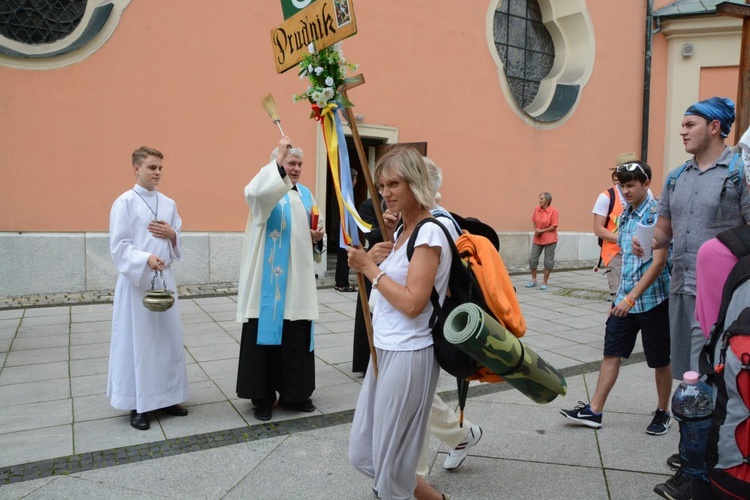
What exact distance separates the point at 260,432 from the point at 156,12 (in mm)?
7271

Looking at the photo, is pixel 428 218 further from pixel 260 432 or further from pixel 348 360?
pixel 348 360

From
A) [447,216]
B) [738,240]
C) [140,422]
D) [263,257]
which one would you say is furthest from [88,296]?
[738,240]

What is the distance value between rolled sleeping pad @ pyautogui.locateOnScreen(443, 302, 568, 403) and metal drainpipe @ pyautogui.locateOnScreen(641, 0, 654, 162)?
13.6m

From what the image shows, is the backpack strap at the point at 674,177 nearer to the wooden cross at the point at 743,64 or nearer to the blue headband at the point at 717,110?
the blue headband at the point at 717,110

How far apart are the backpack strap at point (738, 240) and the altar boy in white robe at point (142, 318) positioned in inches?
125

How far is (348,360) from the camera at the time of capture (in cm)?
554

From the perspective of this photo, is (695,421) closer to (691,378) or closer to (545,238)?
(691,378)

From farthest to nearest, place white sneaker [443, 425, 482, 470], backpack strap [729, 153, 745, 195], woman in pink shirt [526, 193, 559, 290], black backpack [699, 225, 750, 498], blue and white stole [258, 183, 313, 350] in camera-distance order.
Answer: woman in pink shirt [526, 193, 559, 290], blue and white stole [258, 183, 313, 350], white sneaker [443, 425, 482, 470], backpack strap [729, 153, 745, 195], black backpack [699, 225, 750, 498]

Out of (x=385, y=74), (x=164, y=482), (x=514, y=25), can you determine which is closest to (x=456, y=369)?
(x=164, y=482)

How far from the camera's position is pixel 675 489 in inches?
113

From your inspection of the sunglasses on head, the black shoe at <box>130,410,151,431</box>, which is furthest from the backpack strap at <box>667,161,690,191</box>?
the black shoe at <box>130,410,151,431</box>

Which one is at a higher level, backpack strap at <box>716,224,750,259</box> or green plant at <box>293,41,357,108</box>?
green plant at <box>293,41,357,108</box>

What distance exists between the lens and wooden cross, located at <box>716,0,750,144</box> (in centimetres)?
389

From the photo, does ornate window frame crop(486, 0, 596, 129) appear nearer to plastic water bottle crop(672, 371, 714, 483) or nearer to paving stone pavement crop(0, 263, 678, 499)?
paving stone pavement crop(0, 263, 678, 499)
